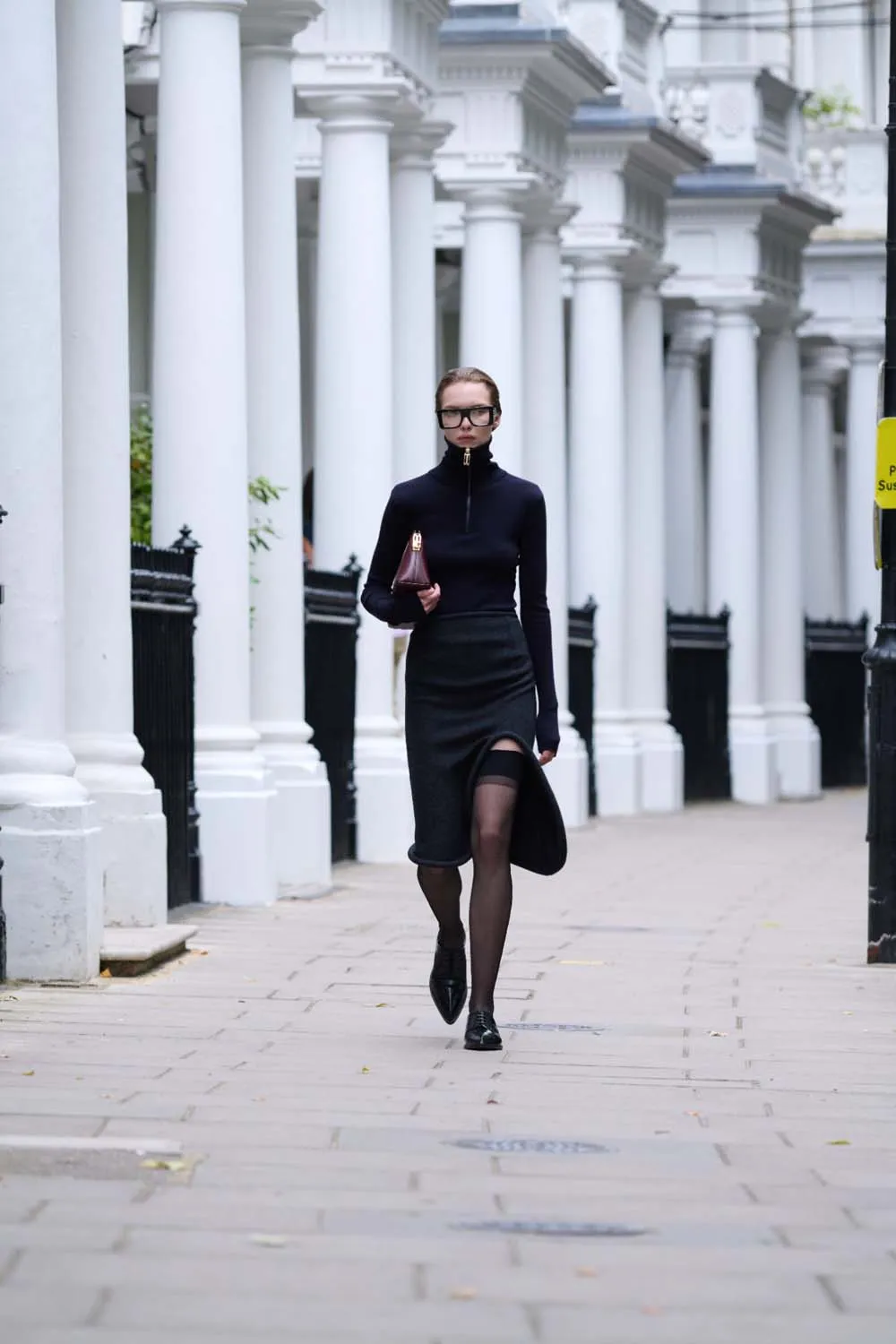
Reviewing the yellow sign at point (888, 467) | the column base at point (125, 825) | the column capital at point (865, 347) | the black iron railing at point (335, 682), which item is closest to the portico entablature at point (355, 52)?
the black iron railing at point (335, 682)

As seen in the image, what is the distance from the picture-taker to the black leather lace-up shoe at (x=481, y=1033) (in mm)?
8742

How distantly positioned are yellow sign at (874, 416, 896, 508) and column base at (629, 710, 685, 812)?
50.6 ft

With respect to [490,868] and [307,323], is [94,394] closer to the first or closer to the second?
[490,868]

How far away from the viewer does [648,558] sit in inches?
1098

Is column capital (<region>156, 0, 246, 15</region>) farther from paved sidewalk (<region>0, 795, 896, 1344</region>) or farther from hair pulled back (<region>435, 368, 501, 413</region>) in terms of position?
hair pulled back (<region>435, 368, 501, 413</region>)

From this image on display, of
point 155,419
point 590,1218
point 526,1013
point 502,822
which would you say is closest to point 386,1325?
point 590,1218

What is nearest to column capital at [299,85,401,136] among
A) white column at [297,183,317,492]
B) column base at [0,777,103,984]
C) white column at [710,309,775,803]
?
white column at [297,183,317,492]

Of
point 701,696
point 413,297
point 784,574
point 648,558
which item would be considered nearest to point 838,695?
point 784,574

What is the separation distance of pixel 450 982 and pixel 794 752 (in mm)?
23361

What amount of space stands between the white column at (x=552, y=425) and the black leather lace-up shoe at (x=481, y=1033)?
1444cm

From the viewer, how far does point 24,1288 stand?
204 inches

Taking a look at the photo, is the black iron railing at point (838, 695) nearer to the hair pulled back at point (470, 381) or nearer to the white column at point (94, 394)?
the white column at point (94, 394)

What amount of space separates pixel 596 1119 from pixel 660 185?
20840 mm

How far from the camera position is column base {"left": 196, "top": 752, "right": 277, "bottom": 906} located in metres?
14.3
